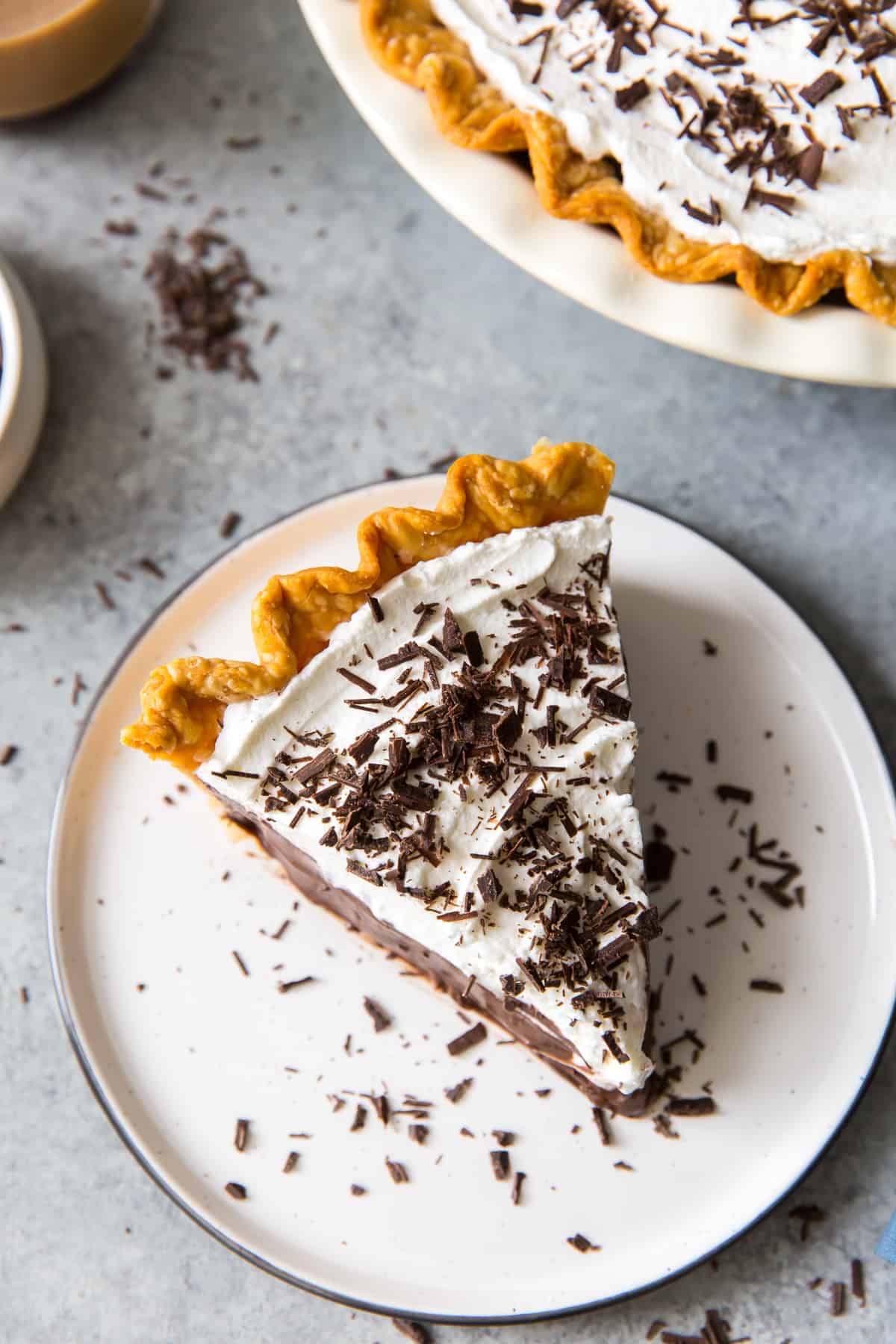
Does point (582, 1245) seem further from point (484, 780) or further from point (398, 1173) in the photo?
point (484, 780)

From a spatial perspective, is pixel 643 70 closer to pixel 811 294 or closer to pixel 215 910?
pixel 811 294

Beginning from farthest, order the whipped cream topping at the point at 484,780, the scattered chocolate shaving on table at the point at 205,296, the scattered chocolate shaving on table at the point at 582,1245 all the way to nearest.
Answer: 1. the scattered chocolate shaving on table at the point at 205,296
2. the scattered chocolate shaving on table at the point at 582,1245
3. the whipped cream topping at the point at 484,780

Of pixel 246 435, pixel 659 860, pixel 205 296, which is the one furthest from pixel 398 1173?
pixel 205 296

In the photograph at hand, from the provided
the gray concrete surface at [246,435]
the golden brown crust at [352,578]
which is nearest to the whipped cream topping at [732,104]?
the golden brown crust at [352,578]

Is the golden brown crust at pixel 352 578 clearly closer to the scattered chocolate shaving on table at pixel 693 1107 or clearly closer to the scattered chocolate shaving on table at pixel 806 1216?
the scattered chocolate shaving on table at pixel 693 1107

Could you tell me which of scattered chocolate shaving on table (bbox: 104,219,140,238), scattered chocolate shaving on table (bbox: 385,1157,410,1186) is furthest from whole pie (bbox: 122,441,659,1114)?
scattered chocolate shaving on table (bbox: 104,219,140,238)

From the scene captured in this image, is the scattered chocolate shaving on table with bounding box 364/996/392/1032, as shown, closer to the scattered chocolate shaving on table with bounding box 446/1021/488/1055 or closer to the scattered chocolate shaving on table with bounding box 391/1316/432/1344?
the scattered chocolate shaving on table with bounding box 446/1021/488/1055
